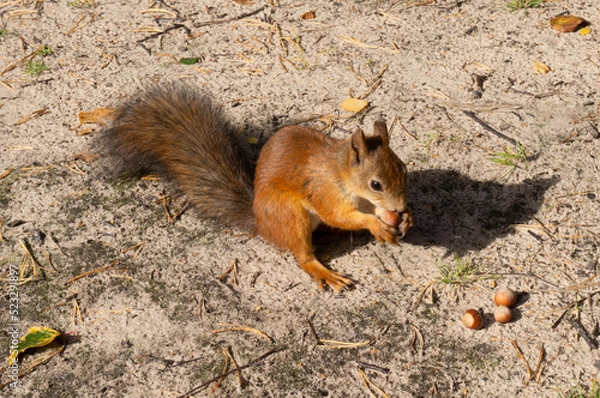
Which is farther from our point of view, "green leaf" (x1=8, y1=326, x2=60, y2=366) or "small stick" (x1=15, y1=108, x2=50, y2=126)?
"small stick" (x1=15, y1=108, x2=50, y2=126)

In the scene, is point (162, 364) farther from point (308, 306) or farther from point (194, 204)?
point (194, 204)

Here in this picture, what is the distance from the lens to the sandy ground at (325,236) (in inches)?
85.8

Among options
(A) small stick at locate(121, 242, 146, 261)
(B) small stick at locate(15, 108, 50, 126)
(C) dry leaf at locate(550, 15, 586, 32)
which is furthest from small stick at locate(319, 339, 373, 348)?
(C) dry leaf at locate(550, 15, 586, 32)

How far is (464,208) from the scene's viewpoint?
2662mm

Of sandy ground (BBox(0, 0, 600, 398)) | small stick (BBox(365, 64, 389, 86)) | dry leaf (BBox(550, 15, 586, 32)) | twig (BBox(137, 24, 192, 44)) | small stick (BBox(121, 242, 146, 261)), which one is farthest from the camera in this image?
twig (BBox(137, 24, 192, 44))

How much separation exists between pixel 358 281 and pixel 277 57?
1.48m

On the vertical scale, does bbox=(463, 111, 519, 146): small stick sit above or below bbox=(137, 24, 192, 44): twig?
below

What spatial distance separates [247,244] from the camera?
8.68ft

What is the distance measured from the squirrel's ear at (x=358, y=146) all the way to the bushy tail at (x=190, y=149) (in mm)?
531

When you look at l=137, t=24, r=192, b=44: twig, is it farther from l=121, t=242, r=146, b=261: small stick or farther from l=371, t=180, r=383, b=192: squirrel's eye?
l=371, t=180, r=383, b=192: squirrel's eye

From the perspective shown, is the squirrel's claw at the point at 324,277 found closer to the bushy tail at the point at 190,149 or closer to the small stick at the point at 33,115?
the bushy tail at the point at 190,149

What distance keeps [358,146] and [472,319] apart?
0.67 meters

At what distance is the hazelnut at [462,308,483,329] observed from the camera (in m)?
2.21

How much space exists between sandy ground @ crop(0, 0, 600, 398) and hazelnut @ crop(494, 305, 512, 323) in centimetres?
3
